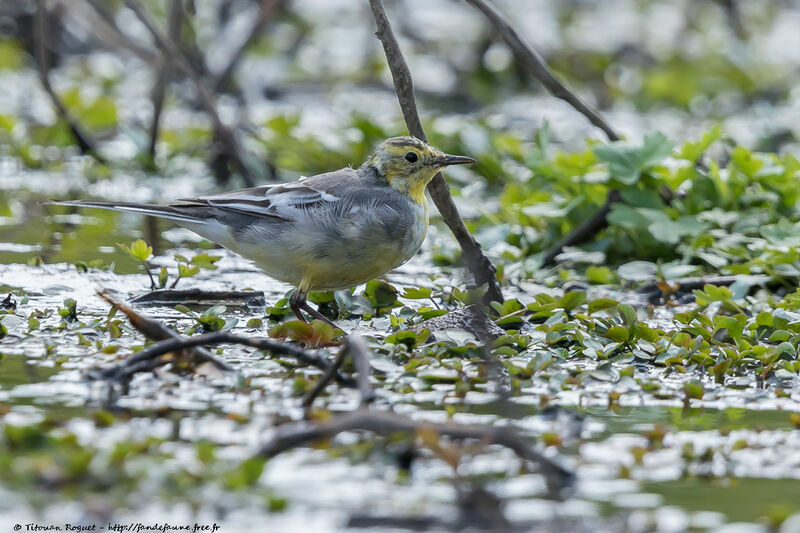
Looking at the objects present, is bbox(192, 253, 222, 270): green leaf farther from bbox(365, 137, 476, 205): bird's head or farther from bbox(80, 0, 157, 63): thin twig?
bbox(80, 0, 157, 63): thin twig

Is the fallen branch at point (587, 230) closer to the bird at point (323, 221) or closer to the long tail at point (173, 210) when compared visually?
the bird at point (323, 221)

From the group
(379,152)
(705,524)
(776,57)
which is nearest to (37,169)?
(379,152)

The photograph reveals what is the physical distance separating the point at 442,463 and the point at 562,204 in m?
3.89

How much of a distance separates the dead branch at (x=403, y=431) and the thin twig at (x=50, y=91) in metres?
5.84

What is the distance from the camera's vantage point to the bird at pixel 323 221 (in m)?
5.86

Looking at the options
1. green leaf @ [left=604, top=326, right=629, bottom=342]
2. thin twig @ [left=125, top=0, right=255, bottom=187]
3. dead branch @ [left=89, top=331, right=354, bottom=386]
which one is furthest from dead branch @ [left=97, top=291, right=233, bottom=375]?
thin twig @ [left=125, top=0, right=255, bottom=187]

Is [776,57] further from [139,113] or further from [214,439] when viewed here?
[214,439]

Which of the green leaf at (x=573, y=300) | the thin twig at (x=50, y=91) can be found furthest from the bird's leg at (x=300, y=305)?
the thin twig at (x=50, y=91)

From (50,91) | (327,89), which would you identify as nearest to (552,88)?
(50,91)

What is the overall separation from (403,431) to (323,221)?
2315 mm

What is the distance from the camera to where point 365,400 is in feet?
13.6

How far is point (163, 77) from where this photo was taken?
9258mm

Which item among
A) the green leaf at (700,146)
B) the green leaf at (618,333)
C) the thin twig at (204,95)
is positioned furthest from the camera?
the thin twig at (204,95)

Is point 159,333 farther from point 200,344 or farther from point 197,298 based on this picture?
point 197,298
